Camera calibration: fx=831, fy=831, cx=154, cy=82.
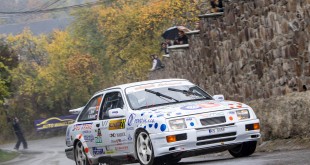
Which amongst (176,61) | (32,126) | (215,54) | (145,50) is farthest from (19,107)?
(215,54)

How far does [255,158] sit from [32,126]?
59856 millimetres

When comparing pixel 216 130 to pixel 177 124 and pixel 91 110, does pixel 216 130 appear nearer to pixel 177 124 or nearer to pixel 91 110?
pixel 177 124

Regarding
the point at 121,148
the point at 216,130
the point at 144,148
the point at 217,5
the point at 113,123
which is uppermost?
the point at 217,5

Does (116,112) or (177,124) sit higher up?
(116,112)

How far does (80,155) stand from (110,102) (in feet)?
5.45

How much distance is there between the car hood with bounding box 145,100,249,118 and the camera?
12922 millimetres

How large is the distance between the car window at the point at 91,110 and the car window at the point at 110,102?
0.23 metres

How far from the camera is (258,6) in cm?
1864

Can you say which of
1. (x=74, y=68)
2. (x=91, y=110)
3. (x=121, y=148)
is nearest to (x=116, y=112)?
(x=121, y=148)

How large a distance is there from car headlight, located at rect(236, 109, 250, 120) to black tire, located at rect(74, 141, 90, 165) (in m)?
3.59

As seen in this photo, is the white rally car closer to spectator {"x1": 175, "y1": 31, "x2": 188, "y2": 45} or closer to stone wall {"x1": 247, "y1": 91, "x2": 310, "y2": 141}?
stone wall {"x1": 247, "y1": 91, "x2": 310, "y2": 141}

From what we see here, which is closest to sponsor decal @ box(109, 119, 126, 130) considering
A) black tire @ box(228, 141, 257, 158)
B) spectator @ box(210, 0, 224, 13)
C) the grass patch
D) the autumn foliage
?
black tire @ box(228, 141, 257, 158)

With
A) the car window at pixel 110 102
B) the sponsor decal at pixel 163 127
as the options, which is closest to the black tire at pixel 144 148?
the sponsor decal at pixel 163 127

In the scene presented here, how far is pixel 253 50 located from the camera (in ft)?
63.8
